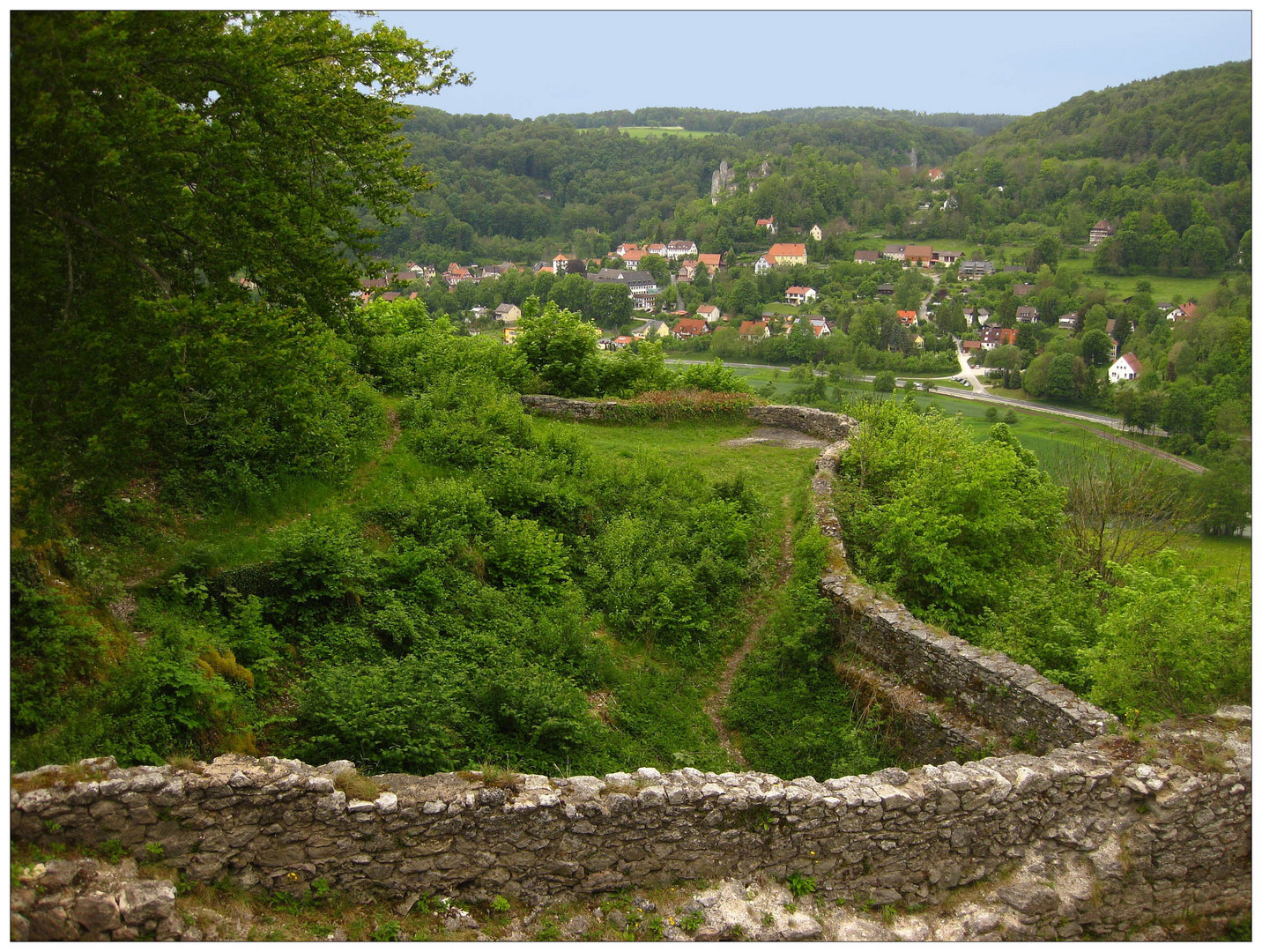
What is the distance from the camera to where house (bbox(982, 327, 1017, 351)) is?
358 ft

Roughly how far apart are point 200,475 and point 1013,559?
12.6 m

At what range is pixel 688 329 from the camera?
10912cm

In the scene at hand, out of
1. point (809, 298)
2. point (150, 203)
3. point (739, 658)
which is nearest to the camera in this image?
point (150, 203)

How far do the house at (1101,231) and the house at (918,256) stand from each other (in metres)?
26.0

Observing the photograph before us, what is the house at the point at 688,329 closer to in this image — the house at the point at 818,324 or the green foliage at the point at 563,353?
the house at the point at 818,324

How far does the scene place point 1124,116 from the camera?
14938 centimetres

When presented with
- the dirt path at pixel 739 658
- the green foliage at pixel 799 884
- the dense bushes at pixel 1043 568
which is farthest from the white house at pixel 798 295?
the green foliage at pixel 799 884

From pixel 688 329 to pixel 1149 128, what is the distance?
315 ft

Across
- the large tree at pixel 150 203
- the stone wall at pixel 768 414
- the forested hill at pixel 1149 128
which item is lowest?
the stone wall at pixel 768 414

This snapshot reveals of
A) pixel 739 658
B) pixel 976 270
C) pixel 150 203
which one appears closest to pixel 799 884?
pixel 739 658

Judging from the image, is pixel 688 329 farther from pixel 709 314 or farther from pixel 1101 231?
pixel 1101 231

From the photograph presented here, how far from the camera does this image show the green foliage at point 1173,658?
335 inches

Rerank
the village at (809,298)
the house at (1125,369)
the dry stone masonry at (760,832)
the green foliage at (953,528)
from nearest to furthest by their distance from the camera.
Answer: the dry stone masonry at (760,832) < the green foliage at (953,528) < the house at (1125,369) < the village at (809,298)

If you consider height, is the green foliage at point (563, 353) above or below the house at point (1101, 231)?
below
